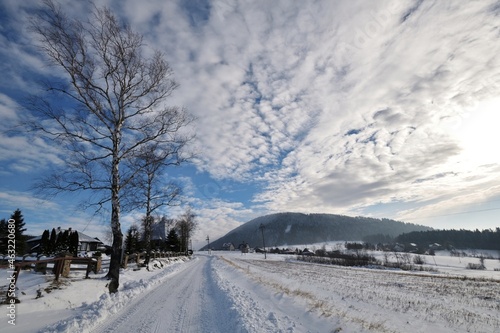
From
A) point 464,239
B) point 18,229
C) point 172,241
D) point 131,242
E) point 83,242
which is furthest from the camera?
point 464,239

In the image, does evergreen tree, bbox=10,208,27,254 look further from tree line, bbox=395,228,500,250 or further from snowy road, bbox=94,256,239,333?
tree line, bbox=395,228,500,250

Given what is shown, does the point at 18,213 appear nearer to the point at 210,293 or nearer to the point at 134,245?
the point at 134,245

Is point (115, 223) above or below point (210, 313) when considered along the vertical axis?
above

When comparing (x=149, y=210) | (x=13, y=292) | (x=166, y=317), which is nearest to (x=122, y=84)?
(x=13, y=292)

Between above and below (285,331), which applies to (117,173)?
above

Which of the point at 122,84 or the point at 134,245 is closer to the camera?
the point at 122,84

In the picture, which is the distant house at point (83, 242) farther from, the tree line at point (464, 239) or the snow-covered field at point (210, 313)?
the tree line at point (464, 239)

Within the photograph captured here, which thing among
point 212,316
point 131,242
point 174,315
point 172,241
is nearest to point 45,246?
point 131,242

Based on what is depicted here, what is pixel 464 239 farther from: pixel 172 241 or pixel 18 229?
pixel 18 229

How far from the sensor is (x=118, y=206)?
11773mm

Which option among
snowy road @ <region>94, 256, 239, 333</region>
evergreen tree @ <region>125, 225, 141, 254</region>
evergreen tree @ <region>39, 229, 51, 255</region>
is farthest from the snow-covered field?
evergreen tree @ <region>125, 225, 141, 254</region>

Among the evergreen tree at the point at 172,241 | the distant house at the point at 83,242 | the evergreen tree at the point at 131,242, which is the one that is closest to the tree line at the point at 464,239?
the evergreen tree at the point at 172,241

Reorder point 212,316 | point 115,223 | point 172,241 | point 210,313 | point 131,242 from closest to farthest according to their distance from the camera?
1. point 212,316
2. point 210,313
3. point 115,223
4. point 131,242
5. point 172,241

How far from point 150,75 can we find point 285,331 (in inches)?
479
